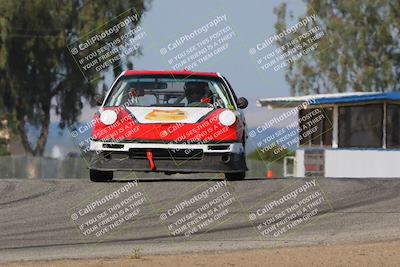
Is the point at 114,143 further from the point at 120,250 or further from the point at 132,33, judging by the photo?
the point at 132,33

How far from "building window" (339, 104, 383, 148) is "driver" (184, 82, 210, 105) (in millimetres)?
17068

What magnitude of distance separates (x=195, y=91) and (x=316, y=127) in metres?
19.5

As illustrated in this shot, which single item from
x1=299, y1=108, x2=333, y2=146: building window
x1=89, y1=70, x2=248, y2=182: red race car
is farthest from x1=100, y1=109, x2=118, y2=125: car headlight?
x1=299, y1=108, x2=333, y2=146: building window

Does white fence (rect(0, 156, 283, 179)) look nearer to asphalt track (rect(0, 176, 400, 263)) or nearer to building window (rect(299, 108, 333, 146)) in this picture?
building window (rect(299, 108, 333, 146))

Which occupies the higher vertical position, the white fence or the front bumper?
the front bumper

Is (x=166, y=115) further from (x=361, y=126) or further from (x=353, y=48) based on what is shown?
(x=353, y=48)

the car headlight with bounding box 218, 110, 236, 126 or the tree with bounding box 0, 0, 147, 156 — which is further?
the tree with bounding box 0, 0, 147, 156

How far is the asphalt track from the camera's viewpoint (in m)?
10.6

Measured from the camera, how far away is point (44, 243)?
1069cm

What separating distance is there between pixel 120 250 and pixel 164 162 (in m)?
3.58

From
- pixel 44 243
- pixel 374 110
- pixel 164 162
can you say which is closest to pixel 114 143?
pixel 164 162

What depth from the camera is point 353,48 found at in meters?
62.6

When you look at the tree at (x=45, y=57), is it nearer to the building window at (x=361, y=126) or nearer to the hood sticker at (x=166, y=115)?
the building window at (x=361, y=126)

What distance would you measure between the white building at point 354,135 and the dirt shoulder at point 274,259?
68.6ft
